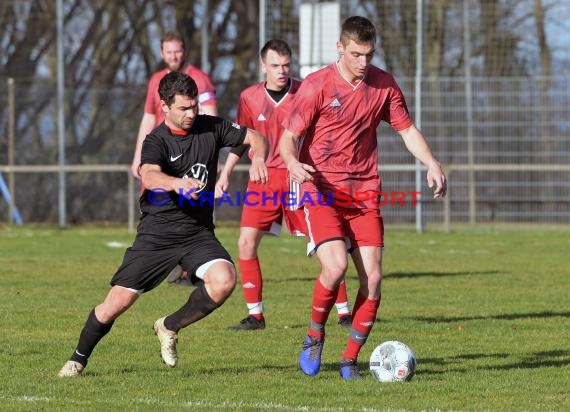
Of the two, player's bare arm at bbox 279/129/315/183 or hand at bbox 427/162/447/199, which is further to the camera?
hand at bbox 427/162/447/199

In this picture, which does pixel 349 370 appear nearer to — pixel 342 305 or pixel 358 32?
pixel 358 32

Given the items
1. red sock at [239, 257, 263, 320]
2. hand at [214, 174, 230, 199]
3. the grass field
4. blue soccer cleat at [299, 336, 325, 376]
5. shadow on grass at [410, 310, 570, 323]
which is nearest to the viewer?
the grass field

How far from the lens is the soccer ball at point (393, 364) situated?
6945mm

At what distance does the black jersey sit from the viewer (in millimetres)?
7211

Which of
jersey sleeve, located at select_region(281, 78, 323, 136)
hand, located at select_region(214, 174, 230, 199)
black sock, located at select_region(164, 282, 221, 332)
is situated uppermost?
jersey sleeve, located at select_region(281, 78, 323, 136)

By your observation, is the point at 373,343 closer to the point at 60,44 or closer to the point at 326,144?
the point at 326,144

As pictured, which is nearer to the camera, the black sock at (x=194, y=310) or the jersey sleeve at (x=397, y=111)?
the black sock at (x=194, y=310)

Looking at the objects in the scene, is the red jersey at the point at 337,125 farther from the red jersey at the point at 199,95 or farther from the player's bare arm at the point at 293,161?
Answer: the red jersey at the point at 199,95

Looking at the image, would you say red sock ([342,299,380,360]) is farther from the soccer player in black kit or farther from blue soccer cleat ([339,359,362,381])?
the soccer player in black kit

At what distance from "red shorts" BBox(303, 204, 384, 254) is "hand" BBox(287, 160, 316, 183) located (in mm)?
374

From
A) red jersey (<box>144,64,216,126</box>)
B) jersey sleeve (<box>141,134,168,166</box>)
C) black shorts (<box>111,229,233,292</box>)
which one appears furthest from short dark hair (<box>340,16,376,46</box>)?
red jersey (<box>144,64,216,126</box>)

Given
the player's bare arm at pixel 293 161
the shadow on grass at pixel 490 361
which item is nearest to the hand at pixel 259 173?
the player's bare arm at pixel 293 161

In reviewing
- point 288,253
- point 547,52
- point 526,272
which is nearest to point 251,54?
point 547,52

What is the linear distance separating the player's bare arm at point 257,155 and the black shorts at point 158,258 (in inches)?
19.6
